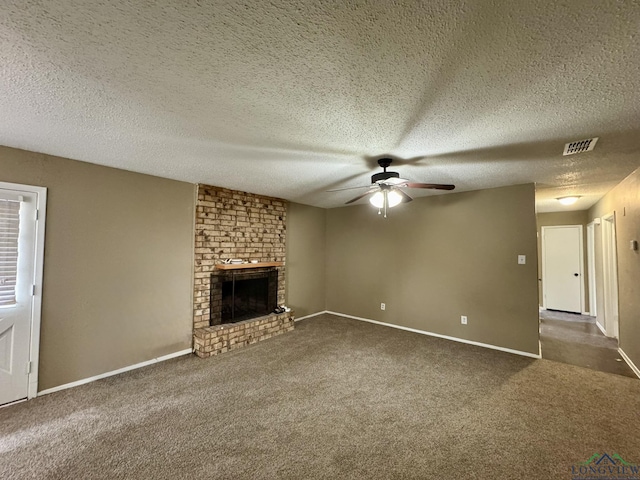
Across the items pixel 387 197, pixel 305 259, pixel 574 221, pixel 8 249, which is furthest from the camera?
pixel 574 221

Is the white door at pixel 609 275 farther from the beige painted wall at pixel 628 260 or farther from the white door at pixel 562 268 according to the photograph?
the white door at pixel 562 268

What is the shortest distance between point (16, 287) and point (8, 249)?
36 cm

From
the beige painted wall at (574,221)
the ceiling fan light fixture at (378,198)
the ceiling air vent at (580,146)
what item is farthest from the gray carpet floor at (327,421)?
the beige painted wall at (574,221)

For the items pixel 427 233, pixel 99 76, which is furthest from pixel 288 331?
pixel 99 76

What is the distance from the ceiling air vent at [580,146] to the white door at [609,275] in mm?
2488

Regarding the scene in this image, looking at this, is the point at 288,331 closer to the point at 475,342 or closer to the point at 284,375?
the point at 284,375

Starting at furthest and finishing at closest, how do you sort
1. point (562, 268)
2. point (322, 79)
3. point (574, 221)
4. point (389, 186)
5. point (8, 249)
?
point (562, 268)
point (574, 221)
point (389, 186)
point (8, 249)
point (322, 79)

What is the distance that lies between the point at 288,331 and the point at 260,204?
225cm

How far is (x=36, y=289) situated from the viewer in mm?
2574

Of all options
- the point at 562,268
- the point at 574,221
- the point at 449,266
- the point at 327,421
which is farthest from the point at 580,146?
the point at 562,268

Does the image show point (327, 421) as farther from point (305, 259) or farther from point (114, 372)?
point (305, 259)

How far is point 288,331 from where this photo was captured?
4539 mm

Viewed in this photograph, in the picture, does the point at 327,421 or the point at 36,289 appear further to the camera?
the point at 36,289

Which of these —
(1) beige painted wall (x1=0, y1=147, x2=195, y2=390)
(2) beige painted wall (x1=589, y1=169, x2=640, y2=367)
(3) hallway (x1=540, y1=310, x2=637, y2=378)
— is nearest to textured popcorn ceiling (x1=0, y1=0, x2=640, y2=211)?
(1) beige painted wall (x1=0, y1=147, x2=195, y2=390)
